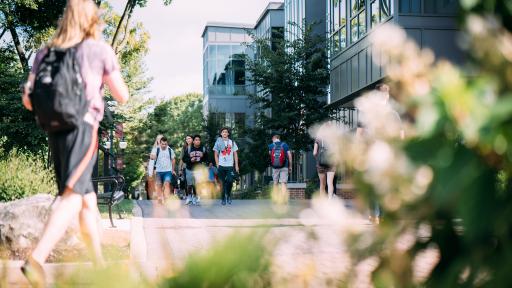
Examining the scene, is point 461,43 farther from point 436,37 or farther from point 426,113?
A: point 436,37

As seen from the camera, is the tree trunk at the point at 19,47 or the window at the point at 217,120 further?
the window at the point at 217,120

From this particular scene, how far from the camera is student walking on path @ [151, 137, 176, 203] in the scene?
52.6 ft

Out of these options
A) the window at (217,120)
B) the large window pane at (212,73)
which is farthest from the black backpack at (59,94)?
the large window pane at (212,73)

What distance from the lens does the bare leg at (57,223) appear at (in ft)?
13.0

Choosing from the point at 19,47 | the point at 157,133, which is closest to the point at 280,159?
the point at 19,47

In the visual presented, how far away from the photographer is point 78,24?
A: 177 inches

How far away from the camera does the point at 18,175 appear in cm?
1205

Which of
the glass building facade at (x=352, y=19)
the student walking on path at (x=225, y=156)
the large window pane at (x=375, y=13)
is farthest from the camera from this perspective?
the large window pane at (x=375, y=13)

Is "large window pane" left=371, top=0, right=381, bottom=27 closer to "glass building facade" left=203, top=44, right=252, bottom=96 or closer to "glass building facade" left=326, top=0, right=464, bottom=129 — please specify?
"glass building facade" left=326, top=0, right=464, bottom=129

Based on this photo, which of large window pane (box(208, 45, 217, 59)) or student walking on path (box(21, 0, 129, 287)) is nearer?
student walking on path (box(21, 0, 129, 287))

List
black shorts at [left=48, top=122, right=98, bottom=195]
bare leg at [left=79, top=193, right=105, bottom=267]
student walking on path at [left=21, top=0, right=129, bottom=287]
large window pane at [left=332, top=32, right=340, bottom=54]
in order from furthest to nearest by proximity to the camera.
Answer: large window pane at [left=332, top=32, right=340, bottom=54] < bare leg at [left=79, top=193, right=105, bottom=267] < black shorts at [left=48, top=122, right=98, bottom=195] < student walking on path at [left=21, top=0, right=129, bottom=287]

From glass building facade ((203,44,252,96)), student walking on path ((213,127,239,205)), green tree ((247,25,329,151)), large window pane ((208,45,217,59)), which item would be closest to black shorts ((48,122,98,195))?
student walking on path ((213,127,239,205))

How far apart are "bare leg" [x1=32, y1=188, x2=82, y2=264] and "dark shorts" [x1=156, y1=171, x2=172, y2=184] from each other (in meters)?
11.7

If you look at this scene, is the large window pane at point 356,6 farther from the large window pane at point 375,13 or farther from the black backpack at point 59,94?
the black backpack at point 59,94
